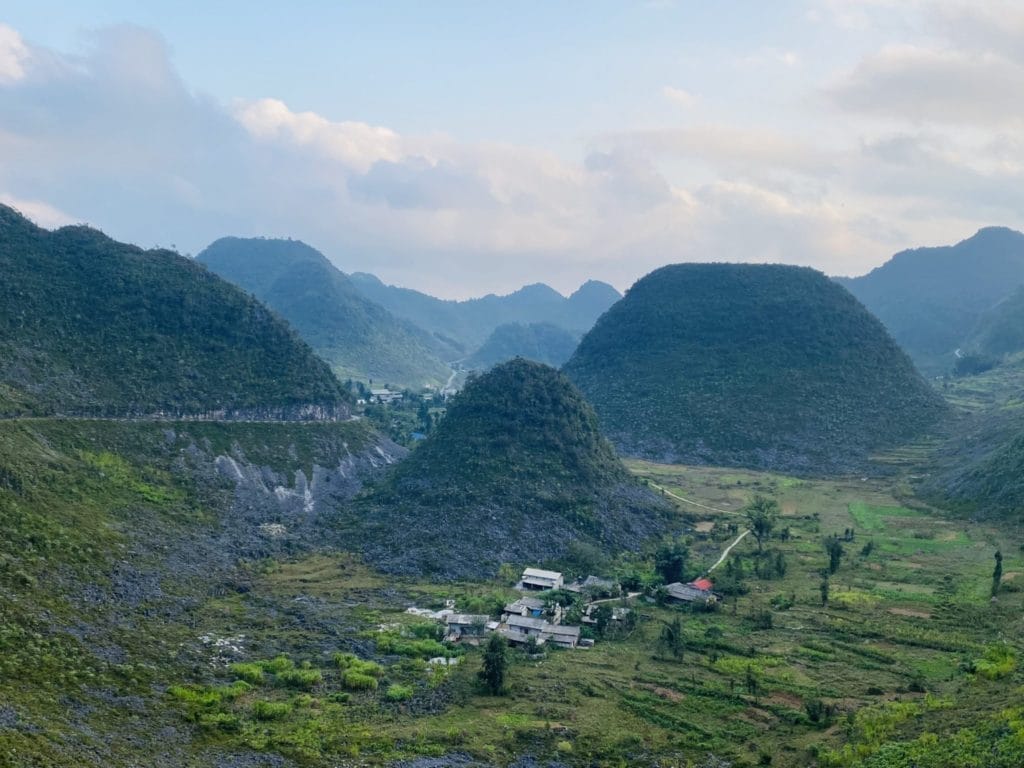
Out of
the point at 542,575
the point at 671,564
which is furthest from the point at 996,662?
the point at 542,575

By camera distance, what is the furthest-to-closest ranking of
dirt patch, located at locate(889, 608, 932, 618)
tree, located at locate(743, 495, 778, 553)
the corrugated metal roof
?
tree, located at locate(743, 495, 778, 553) → the corrugated metal roof → dirt patch, located at locate(889, 608, 932, 618)

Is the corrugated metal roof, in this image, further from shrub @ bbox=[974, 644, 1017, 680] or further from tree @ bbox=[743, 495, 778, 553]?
shrub @ bbox=[974, 644, 1017, 680]

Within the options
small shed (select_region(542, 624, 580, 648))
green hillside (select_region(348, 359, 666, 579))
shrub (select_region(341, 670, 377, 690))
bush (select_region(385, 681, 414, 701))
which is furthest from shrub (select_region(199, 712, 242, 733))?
green hillside (select_region(348, 359, 666, 579))

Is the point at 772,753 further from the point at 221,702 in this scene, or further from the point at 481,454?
the point at 481,454

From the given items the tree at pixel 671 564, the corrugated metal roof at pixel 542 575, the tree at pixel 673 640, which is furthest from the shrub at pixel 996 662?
the corrugated metal roof at pixel 542 575

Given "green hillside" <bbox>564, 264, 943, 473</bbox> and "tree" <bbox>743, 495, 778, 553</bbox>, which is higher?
"green hillside" <bbox>564, 264, 943, 473</bbox>

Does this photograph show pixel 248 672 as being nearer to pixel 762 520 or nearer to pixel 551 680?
pixel 551 680

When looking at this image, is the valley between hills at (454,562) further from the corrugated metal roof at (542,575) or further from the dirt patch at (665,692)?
the dirt patch at (665,692)

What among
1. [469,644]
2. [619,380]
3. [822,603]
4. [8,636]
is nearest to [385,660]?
[469,644]

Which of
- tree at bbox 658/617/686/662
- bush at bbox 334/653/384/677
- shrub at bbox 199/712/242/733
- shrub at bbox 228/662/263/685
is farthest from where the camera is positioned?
tree at bbox 658/617/686/662
